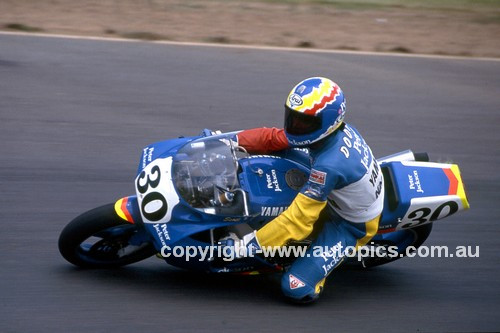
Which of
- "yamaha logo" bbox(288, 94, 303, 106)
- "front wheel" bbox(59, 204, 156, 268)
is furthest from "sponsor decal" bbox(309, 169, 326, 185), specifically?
"front wheel" bbox(59, 204, 156, 268)

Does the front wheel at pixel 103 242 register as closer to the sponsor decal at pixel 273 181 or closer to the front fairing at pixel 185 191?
the front fairing at pixel 185 191

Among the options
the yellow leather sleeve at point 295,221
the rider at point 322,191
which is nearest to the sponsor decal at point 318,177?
the rider at point 322,191

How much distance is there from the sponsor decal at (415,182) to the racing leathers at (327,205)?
215 millimetres

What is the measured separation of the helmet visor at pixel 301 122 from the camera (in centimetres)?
486

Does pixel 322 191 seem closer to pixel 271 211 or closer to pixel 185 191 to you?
pixel 271 211

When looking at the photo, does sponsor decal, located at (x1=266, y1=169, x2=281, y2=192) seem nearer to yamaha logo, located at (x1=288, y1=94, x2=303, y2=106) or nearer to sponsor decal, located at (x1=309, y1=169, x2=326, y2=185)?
sponsor decal, located at (x1=309, y1=169, x2=326, y2=185)

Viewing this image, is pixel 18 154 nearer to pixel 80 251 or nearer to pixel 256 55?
pixel 80 251

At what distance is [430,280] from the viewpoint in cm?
587

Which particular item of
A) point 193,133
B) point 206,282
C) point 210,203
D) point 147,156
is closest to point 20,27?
point 193,133

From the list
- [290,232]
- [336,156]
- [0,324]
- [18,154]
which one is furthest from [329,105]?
[18,154]

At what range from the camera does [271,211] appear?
16.8 ft

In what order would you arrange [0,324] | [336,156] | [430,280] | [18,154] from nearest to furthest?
[0,324]
[336,156]
[430,280]
[18,154]

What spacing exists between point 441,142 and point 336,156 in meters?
3.96

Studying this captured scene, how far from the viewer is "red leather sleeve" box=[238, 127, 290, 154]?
17.8 feet
